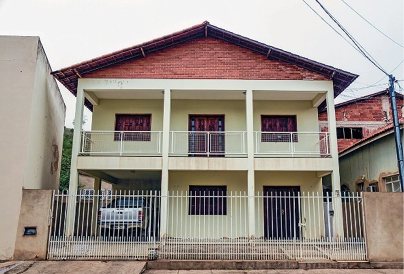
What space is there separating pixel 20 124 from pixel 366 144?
39.0 feet

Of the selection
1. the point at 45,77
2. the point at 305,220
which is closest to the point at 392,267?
the point at 305,220

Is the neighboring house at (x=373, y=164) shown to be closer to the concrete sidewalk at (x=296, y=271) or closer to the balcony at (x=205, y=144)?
the balcony at (x=205, y=144)

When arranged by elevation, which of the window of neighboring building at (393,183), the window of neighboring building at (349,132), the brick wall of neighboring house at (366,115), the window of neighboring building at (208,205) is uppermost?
the brick wall of neighboring house at (366,115)

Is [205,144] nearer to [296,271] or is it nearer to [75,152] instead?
[75,152]

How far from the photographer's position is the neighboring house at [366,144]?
40.5 ft

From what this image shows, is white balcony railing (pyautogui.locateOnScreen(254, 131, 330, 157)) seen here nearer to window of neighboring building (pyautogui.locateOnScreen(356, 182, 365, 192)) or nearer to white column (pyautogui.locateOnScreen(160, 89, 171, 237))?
window of neighboring building (pyautogui.locateOnScreen(356, 182, 365, 192))

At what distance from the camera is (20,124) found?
10.1 m

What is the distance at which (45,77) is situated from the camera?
1167cm

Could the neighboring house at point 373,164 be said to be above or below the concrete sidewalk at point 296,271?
above

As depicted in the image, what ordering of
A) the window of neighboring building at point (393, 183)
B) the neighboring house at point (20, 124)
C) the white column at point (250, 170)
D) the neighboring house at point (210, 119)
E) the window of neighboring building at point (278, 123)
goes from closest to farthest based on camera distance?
the neighboring house at point (20, 124), the white column at point (250, 170), the window of neighboring building at point (393, 183), the neighboring house at point (210, 119), the window of neighboring building at point (278, 123)

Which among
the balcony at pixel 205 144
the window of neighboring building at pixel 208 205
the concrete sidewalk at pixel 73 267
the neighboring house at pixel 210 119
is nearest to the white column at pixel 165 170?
the neighboring house at pixel 210 119

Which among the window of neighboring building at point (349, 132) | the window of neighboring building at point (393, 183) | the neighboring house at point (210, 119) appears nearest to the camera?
the window of neighboring building at point (393, 183)

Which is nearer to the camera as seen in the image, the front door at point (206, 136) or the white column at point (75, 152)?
the white column at point (75, 152)

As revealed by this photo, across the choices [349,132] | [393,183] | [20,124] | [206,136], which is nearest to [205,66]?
[206,136]
